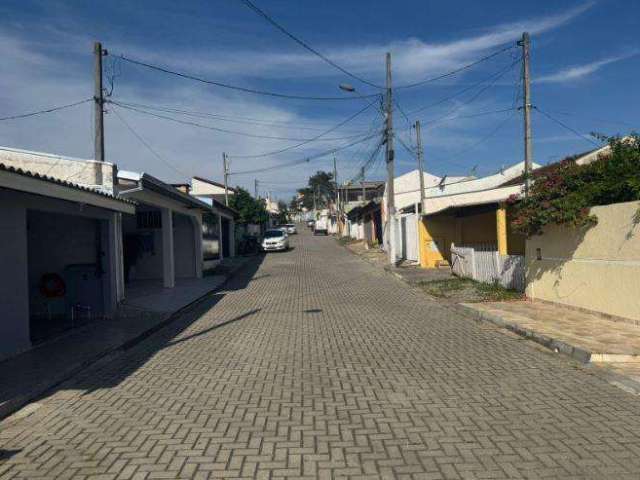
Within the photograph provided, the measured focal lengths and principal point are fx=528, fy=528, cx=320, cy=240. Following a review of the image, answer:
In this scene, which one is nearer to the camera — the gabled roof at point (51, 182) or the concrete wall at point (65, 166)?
the gabled roof at point (51, 182)

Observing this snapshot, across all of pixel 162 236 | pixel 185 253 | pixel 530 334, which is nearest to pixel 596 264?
pixel 530 334

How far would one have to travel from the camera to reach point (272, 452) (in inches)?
167

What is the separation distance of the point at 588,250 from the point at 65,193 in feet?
31.1

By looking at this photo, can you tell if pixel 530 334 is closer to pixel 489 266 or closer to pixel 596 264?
pixel 596 264

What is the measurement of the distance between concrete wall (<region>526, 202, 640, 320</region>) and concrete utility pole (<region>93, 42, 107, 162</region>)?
11.4 m

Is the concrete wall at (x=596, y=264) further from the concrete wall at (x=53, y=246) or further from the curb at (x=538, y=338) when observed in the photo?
the concrete wall at (x=53, y=246)

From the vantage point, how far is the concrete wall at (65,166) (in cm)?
1246

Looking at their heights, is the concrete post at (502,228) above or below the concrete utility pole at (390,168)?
below

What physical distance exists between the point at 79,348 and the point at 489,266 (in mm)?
11089

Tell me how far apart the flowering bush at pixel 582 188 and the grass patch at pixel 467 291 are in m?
2.21

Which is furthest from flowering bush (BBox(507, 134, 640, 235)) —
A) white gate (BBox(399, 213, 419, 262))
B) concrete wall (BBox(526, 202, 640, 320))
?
white gate (BBox(399, 213, 419, 262))

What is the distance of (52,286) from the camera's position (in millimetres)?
11758

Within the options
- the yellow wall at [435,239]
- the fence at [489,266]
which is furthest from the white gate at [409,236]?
the fence at [489,266]

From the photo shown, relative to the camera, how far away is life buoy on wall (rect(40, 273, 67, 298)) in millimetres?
11680
